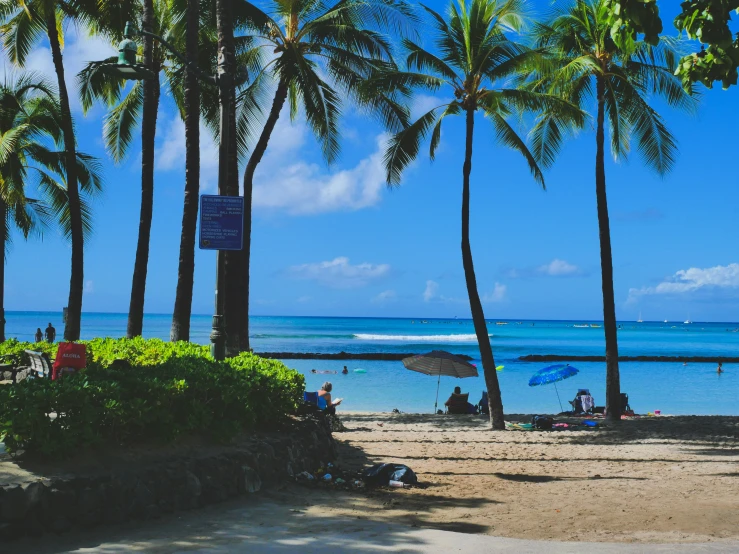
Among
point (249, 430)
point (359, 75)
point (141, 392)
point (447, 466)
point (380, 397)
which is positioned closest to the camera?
point (141, 392)

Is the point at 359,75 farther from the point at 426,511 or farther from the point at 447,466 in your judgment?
the point at 426,511

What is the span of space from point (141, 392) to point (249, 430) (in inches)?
75.2

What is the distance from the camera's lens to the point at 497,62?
55.7ft

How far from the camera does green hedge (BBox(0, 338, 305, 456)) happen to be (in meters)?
6.66

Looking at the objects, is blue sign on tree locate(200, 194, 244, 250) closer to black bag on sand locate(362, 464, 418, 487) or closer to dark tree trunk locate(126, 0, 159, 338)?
black bag on sand locate(362, 464, 418, 487)

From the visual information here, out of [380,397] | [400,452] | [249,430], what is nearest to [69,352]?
[249,430]

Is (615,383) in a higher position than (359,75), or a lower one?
lower

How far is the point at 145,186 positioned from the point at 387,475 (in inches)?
512

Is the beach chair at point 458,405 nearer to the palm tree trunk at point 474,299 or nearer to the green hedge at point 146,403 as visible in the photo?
the palm tree trunk at point 474,299

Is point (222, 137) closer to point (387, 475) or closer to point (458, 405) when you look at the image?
point (387, 475)

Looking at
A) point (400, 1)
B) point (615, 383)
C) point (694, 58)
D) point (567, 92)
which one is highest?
point (400, 1)

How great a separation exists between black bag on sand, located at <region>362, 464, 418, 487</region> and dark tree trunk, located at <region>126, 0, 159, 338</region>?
1053 cm

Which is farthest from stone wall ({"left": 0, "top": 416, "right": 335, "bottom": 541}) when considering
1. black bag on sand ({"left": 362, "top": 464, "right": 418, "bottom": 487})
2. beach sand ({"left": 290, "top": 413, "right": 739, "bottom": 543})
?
black bag on sand ({"left": 362, "top": 464, "right": 418, "bottom": 487})

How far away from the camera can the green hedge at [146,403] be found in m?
6.66
